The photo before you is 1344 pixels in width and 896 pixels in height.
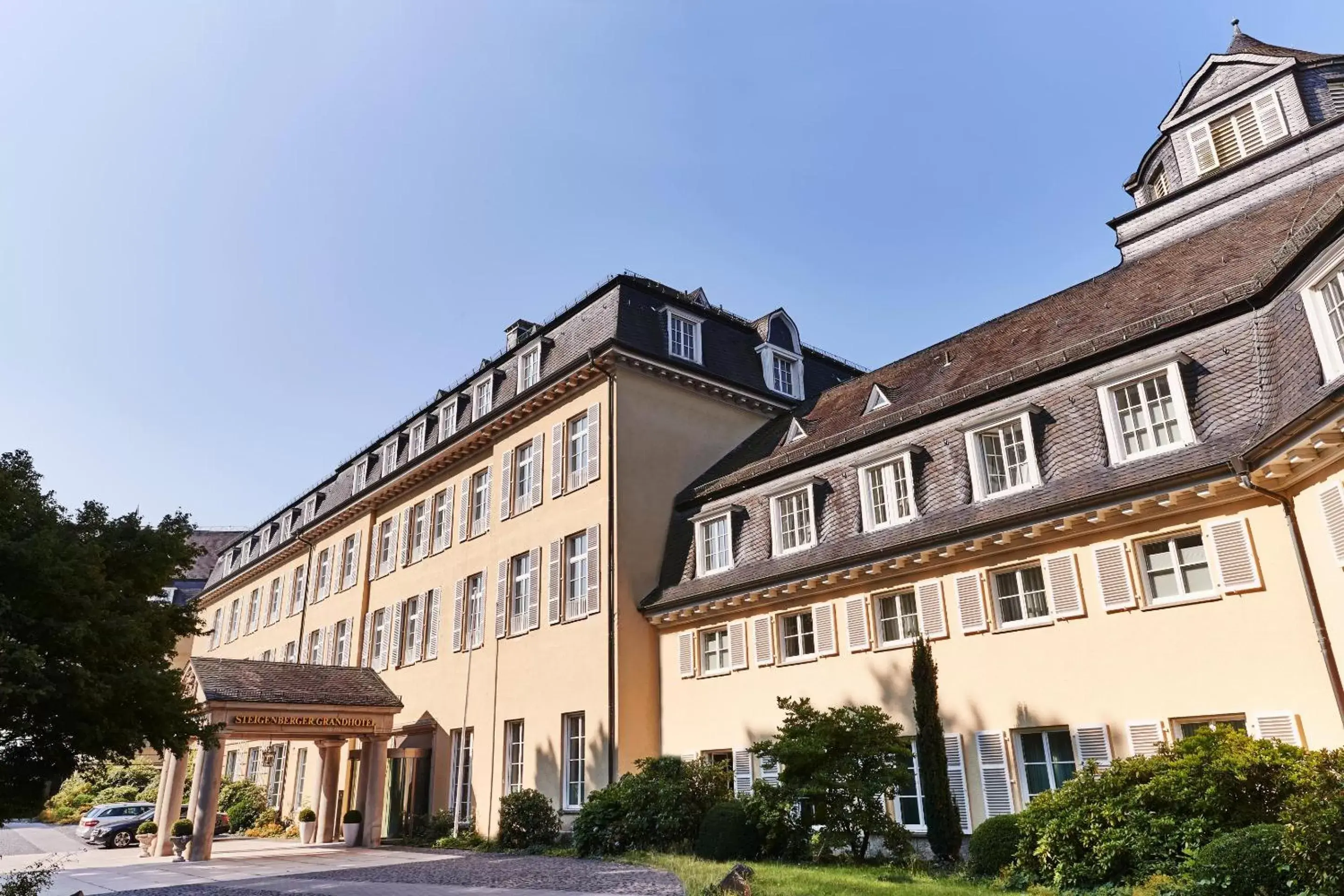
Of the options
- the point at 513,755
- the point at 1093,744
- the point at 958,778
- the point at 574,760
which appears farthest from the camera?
the point at 513,755

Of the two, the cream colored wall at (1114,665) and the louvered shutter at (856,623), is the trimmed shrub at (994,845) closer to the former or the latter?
the cream colored wall at (1114,665)

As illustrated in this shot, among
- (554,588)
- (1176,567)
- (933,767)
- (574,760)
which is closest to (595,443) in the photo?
(554,588)

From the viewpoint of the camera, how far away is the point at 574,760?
69.4 feet

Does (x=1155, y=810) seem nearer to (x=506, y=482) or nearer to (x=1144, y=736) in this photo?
(x=1144, y=736)

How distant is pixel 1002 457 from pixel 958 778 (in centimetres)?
522

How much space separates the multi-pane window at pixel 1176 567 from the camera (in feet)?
41.1

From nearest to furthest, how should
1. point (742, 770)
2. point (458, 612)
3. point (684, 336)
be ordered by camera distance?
point (742, 770), point (684, 336), point (458, 612)

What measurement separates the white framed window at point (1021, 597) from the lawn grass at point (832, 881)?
408 cm

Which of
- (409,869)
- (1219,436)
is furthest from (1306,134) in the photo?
(409,869)

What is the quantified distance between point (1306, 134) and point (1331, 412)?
11.3 m

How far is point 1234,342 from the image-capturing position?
13227mm

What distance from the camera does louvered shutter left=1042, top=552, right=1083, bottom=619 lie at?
1358 cm

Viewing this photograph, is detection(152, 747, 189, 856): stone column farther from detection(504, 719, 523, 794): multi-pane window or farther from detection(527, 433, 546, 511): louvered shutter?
detection(527, 433, 546, 511): louvered shutter

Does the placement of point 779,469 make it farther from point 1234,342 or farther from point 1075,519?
point 1234,342
